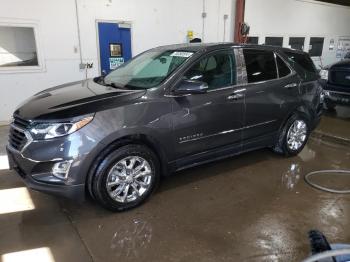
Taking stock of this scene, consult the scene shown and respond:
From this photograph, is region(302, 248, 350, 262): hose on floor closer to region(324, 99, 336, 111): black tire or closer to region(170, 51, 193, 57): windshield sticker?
region(170, 51, 193, 57): windshield sticker

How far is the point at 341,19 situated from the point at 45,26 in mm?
11202

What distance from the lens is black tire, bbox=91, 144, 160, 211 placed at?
2.68m

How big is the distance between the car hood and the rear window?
233cm

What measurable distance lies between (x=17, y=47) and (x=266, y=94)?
15.6ft

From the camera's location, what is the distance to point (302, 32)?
35.1 ft

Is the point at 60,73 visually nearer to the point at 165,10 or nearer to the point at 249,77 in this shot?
the point at 165,10

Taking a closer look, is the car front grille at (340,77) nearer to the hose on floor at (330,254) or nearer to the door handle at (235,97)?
the door handle at (235,97)

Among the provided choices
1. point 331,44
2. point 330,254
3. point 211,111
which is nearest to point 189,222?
point 211,111

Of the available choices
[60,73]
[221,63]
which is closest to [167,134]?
[221,63]

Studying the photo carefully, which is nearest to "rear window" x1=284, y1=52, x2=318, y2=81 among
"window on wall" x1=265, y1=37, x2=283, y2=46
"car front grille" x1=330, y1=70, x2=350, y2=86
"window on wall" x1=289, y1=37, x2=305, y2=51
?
"car front grille" x1=330, y1=70, x2=350, y2=86

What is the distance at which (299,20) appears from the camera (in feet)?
34.2

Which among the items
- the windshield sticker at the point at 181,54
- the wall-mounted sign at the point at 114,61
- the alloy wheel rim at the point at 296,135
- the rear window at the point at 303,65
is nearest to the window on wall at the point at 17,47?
the wall-mounted sign at the point at 114,61

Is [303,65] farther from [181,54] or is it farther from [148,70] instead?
[148,70]

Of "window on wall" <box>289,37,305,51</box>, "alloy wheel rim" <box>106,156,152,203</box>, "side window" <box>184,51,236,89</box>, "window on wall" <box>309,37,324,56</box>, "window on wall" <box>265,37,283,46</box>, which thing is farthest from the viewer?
"window on wall" <box>309,37,324,56</box>
